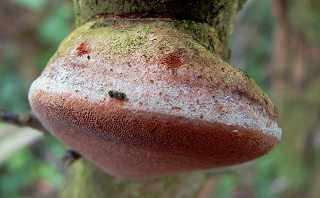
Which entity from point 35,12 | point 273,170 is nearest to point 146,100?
point 273,170

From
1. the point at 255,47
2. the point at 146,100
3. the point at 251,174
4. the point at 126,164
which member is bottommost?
the point at 251,174

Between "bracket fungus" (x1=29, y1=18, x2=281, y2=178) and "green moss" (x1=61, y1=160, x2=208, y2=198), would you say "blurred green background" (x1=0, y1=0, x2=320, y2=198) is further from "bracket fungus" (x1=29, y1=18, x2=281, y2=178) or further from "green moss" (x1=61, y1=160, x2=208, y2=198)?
"bracket fungus" (x1=29, y1=18, x2=281, y2=178)

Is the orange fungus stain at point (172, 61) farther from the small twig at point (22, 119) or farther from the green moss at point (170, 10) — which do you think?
the small twig at point (22, 119)

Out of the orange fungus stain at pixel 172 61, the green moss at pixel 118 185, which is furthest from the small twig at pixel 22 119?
the orange fungus stain at pixel 172 61

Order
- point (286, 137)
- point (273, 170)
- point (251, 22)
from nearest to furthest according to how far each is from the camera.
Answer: point (286, 137), point (273, 170), point (251, 22)


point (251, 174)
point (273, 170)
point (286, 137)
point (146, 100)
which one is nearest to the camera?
point (146, 100)

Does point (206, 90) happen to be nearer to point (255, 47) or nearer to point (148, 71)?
point (148, 71)

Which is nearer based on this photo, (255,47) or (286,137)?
(286,137)

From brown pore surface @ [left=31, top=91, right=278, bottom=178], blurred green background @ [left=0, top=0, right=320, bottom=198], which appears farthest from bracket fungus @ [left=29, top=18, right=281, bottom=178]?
blurred green background @ [left=0, top=0, right=320, bottom=198]
